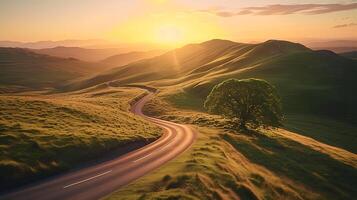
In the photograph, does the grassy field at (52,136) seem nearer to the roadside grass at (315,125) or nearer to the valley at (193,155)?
the valley at (193,155)

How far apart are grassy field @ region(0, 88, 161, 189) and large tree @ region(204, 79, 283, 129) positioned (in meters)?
16.3

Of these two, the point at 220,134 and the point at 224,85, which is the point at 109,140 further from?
the point at 224,85

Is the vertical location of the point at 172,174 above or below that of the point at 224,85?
below

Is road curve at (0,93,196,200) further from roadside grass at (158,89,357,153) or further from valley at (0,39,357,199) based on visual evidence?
roadside grass at (158,89,357,153)

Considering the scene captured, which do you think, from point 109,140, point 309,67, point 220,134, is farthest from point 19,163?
point 309,67

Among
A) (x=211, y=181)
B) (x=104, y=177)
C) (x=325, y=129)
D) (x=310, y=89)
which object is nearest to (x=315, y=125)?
(x=325, y=129)

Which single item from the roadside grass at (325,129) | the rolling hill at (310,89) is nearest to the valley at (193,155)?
the roadside grass at (325,129)

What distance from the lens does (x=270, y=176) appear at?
50750mm

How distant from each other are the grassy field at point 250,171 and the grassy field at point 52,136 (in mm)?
9863

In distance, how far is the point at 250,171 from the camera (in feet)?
164

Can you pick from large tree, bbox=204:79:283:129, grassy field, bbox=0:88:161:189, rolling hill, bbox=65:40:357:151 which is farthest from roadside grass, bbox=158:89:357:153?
grassy field, bbox=0:88:161:189

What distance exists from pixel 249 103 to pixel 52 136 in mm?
42009

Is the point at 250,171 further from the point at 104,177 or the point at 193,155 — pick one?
the point at 104,177

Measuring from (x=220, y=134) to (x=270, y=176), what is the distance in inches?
787
